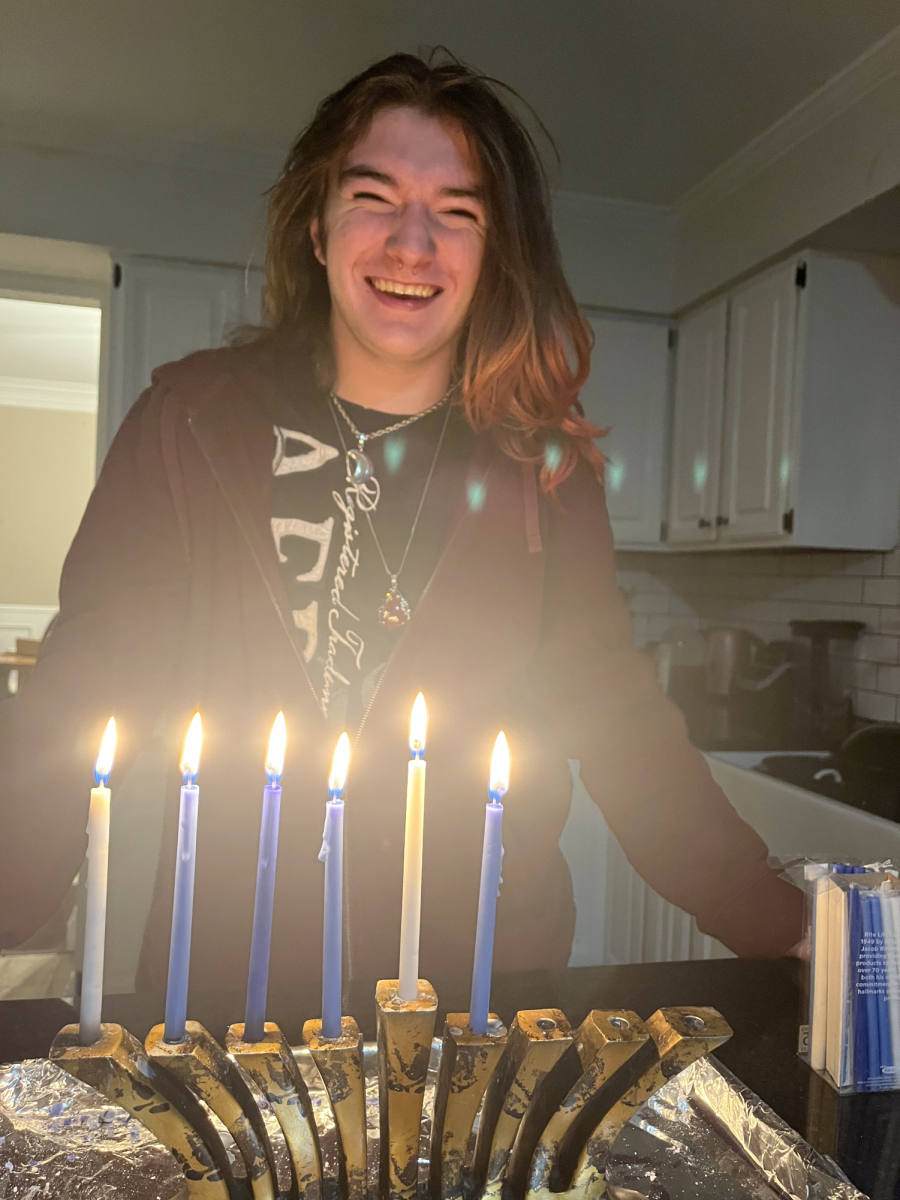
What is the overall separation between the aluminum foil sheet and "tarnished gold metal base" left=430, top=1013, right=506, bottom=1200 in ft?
0.13

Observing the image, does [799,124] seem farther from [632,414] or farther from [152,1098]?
[152,1098]

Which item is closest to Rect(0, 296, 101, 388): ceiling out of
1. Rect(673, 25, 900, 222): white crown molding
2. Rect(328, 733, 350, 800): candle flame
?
Rect(673, 25, 900, 222): white crown molding

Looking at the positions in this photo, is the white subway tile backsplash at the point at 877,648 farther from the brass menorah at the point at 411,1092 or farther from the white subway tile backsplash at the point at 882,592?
the brass menorah at the point at 411,1092

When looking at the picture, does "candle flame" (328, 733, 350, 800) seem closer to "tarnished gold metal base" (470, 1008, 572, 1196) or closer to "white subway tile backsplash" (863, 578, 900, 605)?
"tarnished gold metal base" (470, 1008, 572, 1196)

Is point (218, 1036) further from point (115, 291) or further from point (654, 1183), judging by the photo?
point (115, 291)

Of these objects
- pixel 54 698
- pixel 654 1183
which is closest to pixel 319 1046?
pixel 654 1183

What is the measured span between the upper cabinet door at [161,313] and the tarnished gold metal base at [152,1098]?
2546 mm

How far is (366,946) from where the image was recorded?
1.10 meters

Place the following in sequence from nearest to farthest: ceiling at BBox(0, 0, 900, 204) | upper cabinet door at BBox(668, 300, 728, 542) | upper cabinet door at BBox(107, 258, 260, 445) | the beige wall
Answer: ceiling at BBox(0, 0, 900, 204) < upper cabinet door at BBox(107, 258, 260, 445) < upper cabinet door at BBox(668, 300, 728, 542) < the beige wall

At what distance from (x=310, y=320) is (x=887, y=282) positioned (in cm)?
181

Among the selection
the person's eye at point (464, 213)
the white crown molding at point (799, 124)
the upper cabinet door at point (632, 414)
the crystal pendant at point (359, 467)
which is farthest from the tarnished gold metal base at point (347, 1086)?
the upper cabinet door at point (632, 414)

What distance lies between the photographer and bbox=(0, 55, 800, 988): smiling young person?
1098 mm

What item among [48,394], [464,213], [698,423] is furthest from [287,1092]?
[48,394]

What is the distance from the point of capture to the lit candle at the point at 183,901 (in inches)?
14.1
